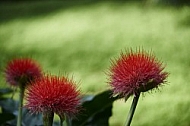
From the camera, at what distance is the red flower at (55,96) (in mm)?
1187

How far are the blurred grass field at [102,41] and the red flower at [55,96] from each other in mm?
1636

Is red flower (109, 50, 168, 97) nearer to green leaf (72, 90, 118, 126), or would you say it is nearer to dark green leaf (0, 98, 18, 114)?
green leaf (72, 90, 118, 126)

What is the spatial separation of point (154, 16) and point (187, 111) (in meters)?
1.44

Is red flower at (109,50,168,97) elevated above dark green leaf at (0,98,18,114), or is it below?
below

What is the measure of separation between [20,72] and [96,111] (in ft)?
1.15

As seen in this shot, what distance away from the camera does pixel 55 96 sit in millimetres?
1193

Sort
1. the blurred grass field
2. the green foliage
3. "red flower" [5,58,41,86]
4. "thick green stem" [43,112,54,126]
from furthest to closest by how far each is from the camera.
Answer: the blurred grass field < the green foliage < "red flower" [5,58,41,86] < "thick green stem" [43,112,54,126]

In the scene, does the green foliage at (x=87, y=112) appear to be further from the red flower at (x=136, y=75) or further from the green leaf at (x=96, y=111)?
the red flower at (x=136, y=75)

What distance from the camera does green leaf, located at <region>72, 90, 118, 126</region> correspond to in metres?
1.73

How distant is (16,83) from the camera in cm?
153

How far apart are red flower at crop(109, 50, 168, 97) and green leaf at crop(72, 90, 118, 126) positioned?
18.3 inches

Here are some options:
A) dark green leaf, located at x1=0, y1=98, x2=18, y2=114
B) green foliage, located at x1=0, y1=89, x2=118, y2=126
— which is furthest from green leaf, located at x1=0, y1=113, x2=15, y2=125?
dark green leaf, located at x1=0, y1=98, x2=18, y2=114

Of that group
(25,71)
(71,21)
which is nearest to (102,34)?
(71,21)

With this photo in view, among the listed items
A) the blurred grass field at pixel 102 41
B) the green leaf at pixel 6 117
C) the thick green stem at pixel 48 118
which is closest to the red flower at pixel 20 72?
the green leaf at pixel 6 117
